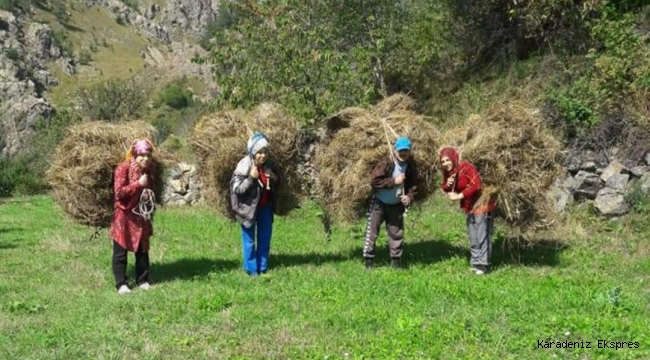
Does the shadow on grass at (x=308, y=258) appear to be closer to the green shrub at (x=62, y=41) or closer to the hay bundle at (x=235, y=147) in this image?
the hay bundle at (x=235, y=147)

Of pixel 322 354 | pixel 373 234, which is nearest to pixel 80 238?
pixel 373 234

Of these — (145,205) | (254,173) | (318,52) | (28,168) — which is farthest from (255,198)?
(28,168)

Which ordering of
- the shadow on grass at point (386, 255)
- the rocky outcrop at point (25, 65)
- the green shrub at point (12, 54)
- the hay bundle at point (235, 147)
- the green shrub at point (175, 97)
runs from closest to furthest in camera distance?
1. the hay bundle at point (235, 147)
2. the shadow on grass at point (386, 255)
3. the rocky outcrop at point (25, 65)
4. the green shrub at point (175, 97)
5. the green shrub at point (12, 54)

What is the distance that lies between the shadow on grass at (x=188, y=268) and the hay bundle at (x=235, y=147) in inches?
36.3

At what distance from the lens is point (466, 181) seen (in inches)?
347

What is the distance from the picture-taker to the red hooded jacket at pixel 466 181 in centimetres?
878

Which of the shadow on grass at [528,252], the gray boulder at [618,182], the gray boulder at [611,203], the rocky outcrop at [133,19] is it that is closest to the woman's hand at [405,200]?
the shadow on grass at [528,252]

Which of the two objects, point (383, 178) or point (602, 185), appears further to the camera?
point (602, 185)

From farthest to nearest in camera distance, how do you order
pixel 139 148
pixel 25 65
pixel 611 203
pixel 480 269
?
1. pixel 25 65
2. pixel 611 203
3. pixel 480 269
4. pixel 139 148

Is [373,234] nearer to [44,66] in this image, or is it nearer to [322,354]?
[322,354]

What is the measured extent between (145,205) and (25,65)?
366 ft

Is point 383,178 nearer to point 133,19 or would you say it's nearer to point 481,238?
point 481,238

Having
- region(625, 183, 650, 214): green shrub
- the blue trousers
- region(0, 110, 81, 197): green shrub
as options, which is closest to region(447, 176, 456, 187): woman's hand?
the blue trousers

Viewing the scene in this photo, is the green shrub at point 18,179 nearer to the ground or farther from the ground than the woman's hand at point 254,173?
nearer to the ground
